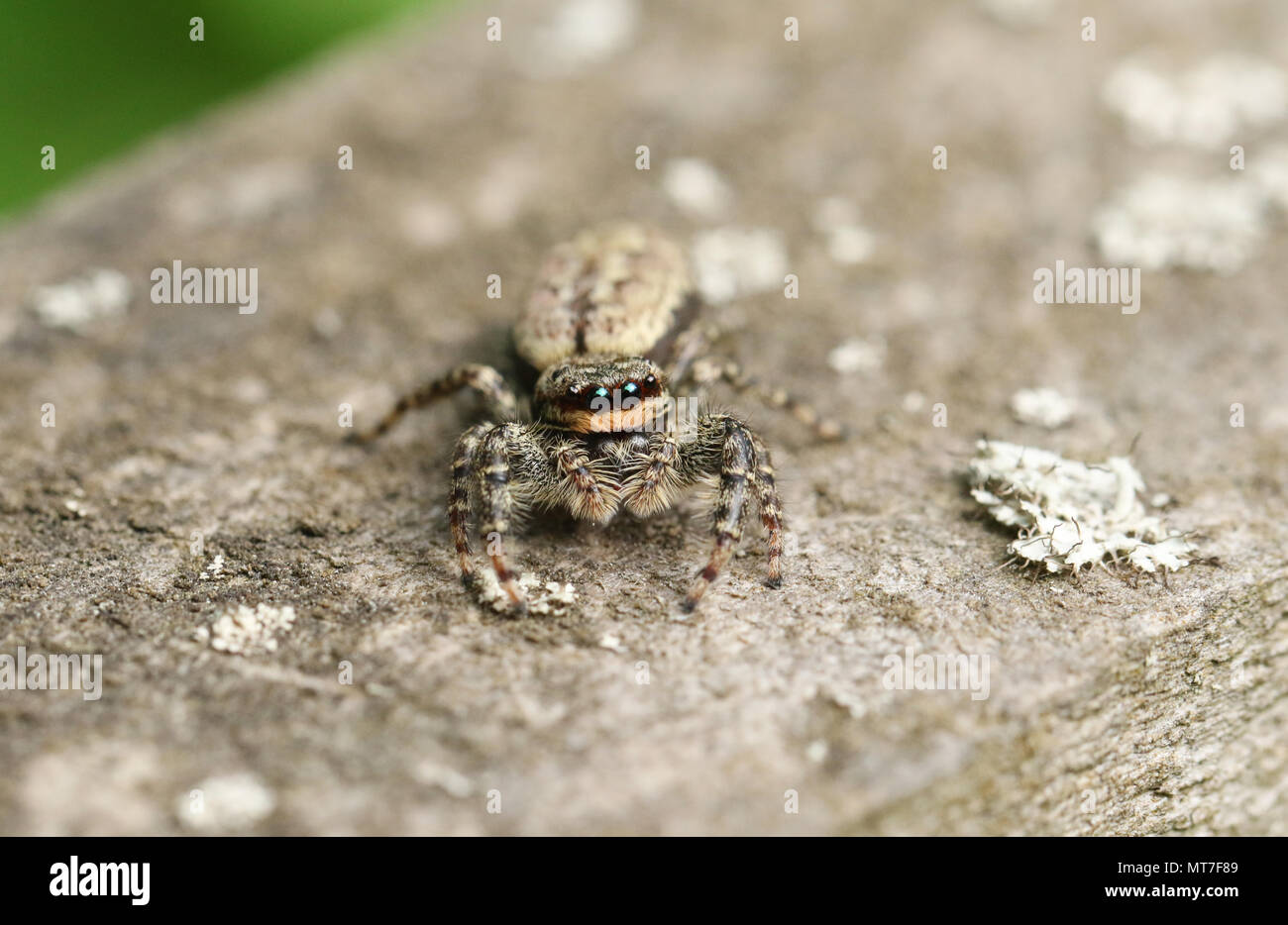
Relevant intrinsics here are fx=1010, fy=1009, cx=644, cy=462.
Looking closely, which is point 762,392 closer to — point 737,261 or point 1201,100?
point 737,261

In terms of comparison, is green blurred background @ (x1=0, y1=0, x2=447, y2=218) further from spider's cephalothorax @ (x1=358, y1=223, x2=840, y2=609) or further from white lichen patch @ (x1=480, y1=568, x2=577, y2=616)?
white lichen patch @ (x1=480, y1=568, x2=577, y2=616)

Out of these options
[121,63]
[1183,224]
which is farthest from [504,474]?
[121,63]

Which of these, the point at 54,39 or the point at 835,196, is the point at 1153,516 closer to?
the point at 835,196

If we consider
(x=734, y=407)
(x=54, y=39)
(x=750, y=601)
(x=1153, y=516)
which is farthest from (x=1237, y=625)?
(x=54, y=39)

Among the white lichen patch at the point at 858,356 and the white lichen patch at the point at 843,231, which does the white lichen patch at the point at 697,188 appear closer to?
the white lichen patch at the point at 843,231

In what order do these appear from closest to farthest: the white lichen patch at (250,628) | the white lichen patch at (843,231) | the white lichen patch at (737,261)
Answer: the white lichen patch at (250,628) → the white lichen patch at (737,261) → the white lichen patch at (843,231)

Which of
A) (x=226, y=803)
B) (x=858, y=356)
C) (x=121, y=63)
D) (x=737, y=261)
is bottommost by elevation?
(x=226, y=803)

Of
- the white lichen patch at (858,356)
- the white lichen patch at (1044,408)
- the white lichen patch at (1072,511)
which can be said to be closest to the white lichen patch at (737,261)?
the white lichen patch at (858,356)
